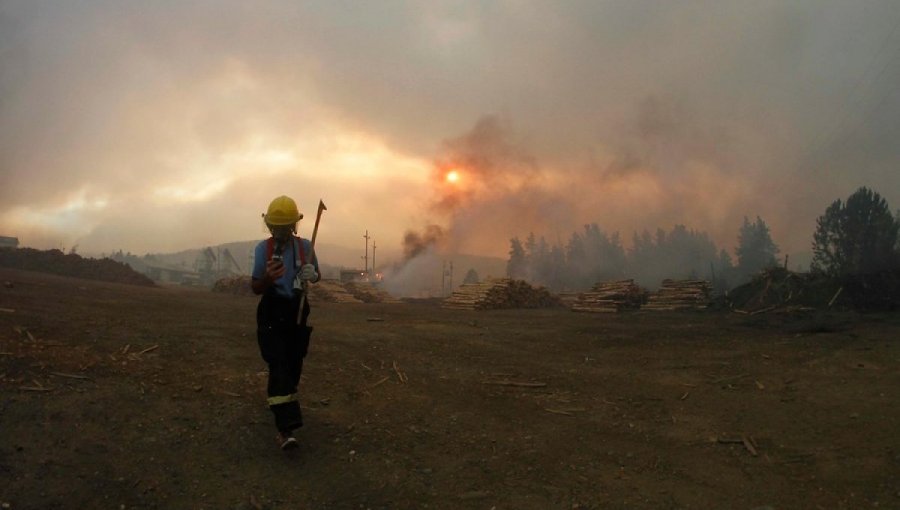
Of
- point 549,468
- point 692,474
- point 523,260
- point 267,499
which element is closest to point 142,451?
point 267,499

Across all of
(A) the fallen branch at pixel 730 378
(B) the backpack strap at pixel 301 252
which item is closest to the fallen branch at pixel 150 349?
(B) the backpack strap at pixel 301 252

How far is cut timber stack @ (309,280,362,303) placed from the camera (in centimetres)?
2964

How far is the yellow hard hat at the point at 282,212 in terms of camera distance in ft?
17.3

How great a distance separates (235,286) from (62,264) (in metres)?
9.59

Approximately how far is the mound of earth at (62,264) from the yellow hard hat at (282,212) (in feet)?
104

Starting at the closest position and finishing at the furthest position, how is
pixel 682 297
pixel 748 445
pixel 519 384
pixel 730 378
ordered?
pixel 748 445
pixel 519 384
pixel 730 378
pixel 682 297

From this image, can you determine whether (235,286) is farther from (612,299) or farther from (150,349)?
(150,349)

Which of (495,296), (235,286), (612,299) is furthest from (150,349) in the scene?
(235,286)

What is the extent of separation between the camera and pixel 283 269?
17.1 ft

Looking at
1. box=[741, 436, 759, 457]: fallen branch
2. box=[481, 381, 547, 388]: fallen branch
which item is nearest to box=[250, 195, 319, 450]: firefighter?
box=[481, 381, 547, 388]: fallen branch

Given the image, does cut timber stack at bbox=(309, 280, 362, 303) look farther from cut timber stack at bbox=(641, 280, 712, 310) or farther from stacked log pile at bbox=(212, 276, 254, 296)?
cut timber stack at bbox=(641, 280, 712, 310)

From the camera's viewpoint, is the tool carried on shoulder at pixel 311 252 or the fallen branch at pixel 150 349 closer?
the tool carried on shoulder at pixel 311 252

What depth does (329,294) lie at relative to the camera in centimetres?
3000

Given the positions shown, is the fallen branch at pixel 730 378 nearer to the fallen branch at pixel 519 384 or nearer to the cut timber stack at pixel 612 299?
the fallen branch at pixel 519 384
